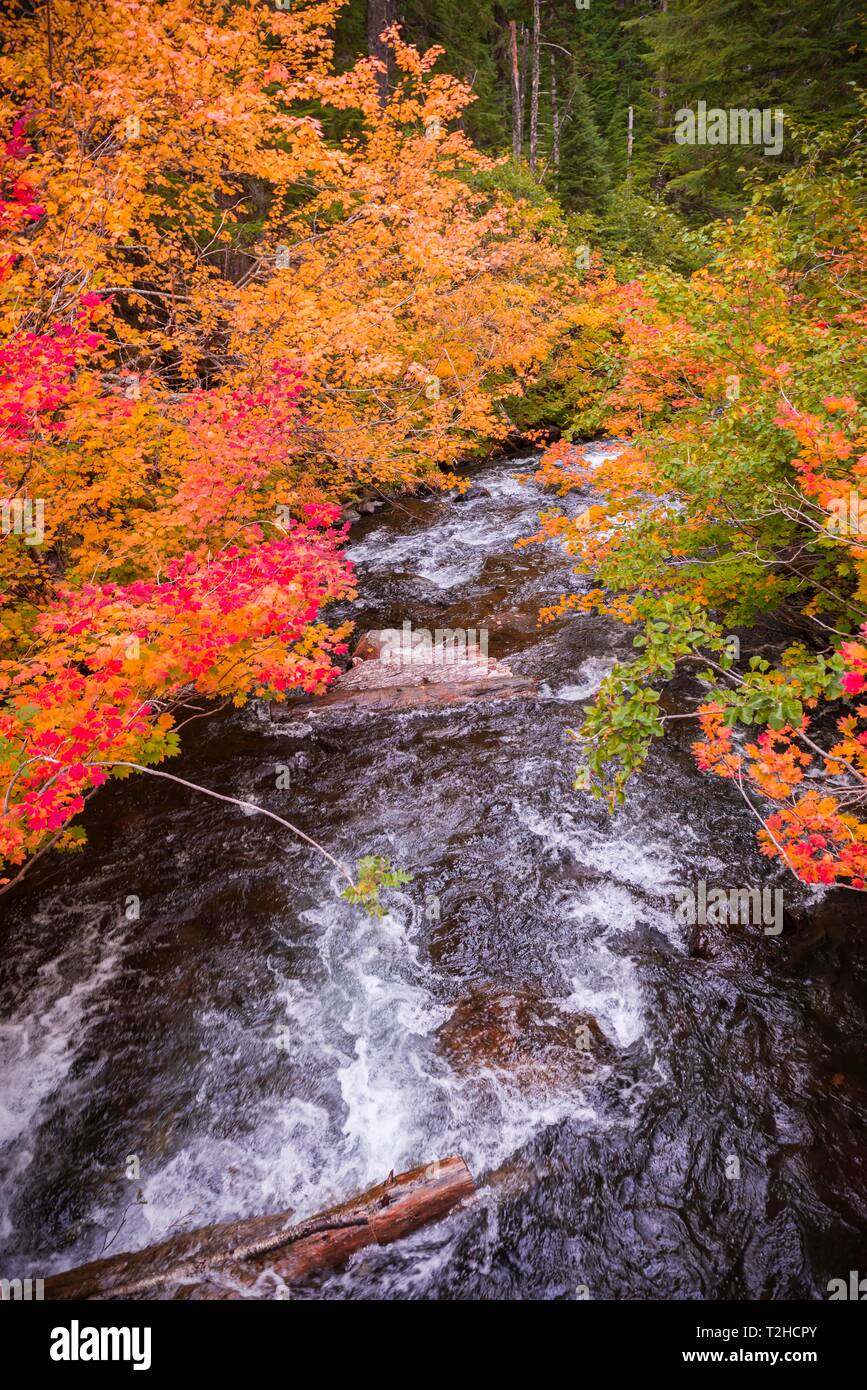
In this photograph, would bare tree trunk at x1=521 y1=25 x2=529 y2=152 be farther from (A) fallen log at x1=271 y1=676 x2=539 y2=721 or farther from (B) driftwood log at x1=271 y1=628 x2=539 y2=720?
(A) fallen log at x1=271 y1=676 x2=539 y2=721

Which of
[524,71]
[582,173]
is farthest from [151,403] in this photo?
[524,71]

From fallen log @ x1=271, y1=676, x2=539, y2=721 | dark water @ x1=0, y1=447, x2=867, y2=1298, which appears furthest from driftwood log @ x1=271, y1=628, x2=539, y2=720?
dark water @ x1=0, y1=447, x2=867, y2=1298

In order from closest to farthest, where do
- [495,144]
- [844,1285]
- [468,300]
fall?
[844,1285] → [468,300] → [495,144]

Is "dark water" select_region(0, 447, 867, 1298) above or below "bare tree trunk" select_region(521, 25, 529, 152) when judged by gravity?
below

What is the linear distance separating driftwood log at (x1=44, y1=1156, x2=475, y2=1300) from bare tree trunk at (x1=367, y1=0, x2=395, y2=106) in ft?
64.9

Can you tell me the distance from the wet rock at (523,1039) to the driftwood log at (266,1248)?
2.61 ft

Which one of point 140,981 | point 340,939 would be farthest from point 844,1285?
point 140,981

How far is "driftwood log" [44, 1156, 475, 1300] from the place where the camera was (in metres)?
3.58

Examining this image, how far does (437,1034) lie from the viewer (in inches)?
197

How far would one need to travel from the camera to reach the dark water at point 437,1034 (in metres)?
3.96

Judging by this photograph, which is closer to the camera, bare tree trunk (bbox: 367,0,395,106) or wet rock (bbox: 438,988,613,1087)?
wet rock (bbox: 438,988,613,1087)

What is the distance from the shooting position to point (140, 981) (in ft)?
18.2

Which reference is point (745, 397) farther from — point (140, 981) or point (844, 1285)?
point (140, 981)
